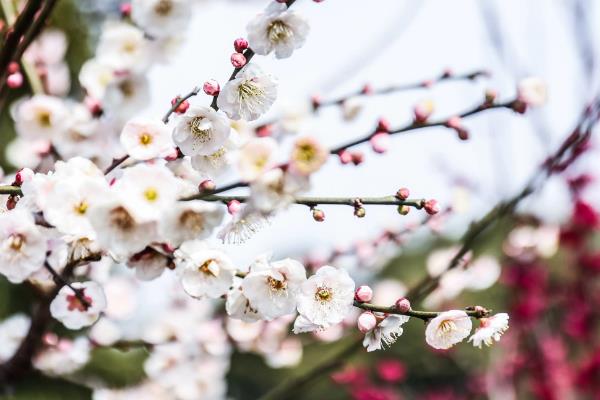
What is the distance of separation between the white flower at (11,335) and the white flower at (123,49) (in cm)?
64

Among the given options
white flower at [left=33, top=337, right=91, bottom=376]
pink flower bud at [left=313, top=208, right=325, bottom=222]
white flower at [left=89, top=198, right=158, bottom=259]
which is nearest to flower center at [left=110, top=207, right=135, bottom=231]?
white flower at [left=89, top=198, right=158, bottom=259]

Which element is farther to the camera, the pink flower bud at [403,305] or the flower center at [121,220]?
the pink flower bud at [403,305]

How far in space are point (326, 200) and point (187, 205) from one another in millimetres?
181

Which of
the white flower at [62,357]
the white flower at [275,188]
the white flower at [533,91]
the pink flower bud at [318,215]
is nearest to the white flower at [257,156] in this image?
the white flower at [275,188]

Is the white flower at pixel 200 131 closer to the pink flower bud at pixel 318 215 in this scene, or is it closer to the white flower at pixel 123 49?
the pink flower bud at pixel 318 215

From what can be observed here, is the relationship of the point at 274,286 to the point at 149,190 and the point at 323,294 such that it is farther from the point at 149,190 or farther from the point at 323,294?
the point at 149,190

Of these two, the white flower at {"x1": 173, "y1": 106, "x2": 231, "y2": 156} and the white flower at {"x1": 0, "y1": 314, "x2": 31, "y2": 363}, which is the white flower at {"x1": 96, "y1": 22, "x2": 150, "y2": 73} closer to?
the white flower at {"x1": 173, "y1": 106, "x2": 231, "y2": 156}

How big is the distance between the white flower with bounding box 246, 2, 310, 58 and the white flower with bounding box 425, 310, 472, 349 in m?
0.42

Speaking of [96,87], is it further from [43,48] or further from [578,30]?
[578,30]

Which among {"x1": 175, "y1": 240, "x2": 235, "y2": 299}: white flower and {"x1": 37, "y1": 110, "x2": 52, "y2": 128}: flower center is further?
{"x1": 37, "y1": 110, "x2": 52, "y2": 128}: flower center

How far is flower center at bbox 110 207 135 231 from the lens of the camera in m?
0.67

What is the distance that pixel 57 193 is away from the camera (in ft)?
2.30

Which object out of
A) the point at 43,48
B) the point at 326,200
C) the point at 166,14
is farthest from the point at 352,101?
the point at 43,48

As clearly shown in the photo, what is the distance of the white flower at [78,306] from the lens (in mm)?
935
